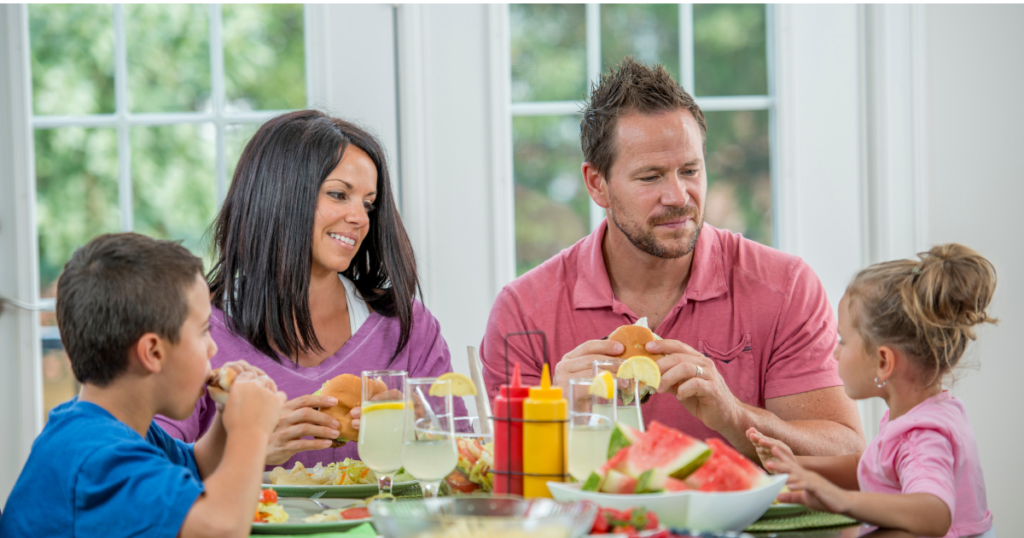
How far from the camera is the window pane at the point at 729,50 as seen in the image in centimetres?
270

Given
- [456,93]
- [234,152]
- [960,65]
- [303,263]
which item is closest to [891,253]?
[960,65]

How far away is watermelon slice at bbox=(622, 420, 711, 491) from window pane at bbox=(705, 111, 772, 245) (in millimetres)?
1798

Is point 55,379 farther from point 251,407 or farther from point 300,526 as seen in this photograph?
point 300,526

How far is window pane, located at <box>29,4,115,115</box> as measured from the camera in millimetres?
2715

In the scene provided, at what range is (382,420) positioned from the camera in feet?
4.28

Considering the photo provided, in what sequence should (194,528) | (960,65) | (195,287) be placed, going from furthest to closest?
(960,65)
(195,287)
(194,528)

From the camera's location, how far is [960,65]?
2.63 meters

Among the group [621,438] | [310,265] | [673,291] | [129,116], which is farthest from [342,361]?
[129,116]

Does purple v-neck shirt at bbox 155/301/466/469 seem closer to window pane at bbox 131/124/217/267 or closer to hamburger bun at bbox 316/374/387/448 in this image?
hamburger bun at bbox 316/374/387/448

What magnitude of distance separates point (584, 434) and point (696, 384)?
1.50ft

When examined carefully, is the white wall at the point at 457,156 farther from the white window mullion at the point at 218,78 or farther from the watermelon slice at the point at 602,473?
the watermelon slice at the point at 602,473

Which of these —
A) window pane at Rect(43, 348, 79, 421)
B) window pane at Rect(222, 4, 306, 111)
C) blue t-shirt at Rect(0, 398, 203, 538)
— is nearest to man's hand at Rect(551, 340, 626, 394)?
blue t-shirt at Rect(0, 398, 203, 538)

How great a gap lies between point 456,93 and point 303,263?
2.90 ft

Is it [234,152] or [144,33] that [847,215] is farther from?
[144,33]
